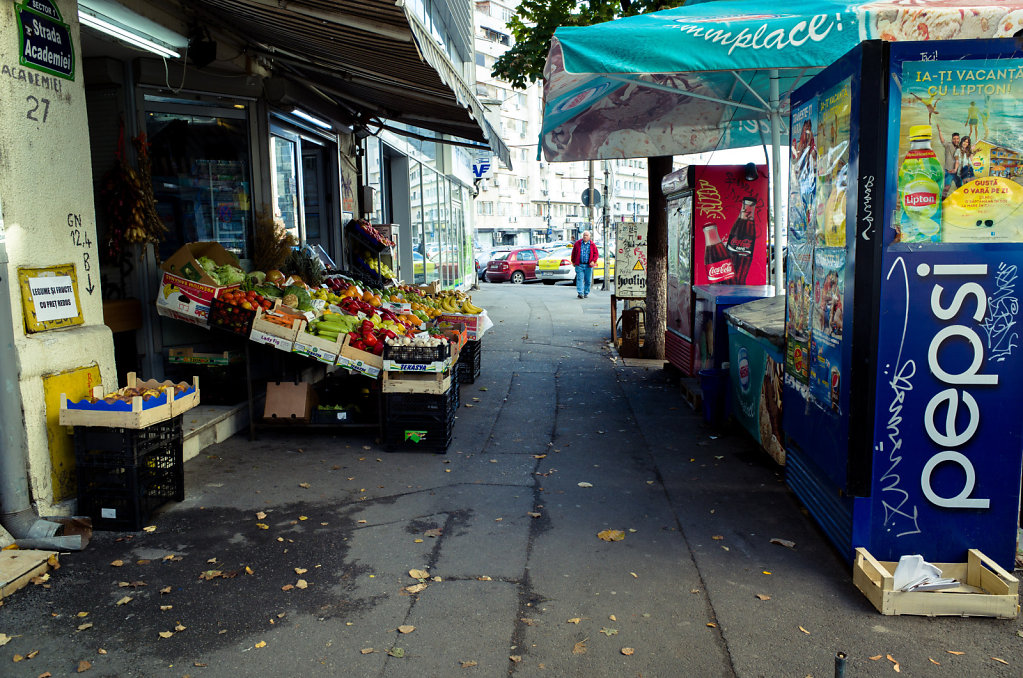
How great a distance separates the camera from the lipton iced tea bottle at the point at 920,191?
12.3 ft

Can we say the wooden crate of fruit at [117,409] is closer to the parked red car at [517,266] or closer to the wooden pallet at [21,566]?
the wooden pallet at [21,566]

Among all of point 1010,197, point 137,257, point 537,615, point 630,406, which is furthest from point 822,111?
point 137,257

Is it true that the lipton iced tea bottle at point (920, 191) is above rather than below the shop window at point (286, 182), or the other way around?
below

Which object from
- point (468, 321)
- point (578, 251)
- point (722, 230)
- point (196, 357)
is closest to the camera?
point (196, 357)

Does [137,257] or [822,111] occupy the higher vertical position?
[822,111]

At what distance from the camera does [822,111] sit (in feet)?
14.1

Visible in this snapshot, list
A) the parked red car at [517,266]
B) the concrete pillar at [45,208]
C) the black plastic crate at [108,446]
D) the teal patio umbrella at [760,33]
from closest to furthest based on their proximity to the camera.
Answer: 1. the concrete pillar at [45,208]
2. the black plastic crate at [108,446]
3. the teal patio umbrella at [760,33]
4. the parked red car at [517,266]

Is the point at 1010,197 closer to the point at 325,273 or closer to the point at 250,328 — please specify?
the point at 250,328

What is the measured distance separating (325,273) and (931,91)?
6.83 m

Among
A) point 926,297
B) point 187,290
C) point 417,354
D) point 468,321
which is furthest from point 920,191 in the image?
point 187,290

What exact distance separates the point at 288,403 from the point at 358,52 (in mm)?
3253

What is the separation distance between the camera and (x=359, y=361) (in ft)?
21.4

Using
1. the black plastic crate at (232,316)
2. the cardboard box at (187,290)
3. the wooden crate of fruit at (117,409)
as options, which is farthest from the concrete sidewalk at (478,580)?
the cardboard box at (187,290)

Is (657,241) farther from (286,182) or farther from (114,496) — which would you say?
(114,496)
